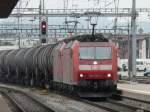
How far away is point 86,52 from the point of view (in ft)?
78.4

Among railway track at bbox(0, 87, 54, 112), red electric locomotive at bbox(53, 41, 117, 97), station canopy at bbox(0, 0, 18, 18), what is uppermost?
station canopy at bbox(0, 0, 18, 18)

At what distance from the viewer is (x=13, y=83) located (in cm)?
4891

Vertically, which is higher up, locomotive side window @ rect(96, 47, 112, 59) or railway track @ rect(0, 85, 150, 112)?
locomotive side window @ rect(96, 47, 112, 59)

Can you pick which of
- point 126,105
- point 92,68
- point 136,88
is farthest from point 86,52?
point 136,88

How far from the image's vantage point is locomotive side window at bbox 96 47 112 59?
23906mm

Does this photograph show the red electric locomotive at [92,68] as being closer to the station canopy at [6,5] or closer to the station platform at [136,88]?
the station platform at [136,88]

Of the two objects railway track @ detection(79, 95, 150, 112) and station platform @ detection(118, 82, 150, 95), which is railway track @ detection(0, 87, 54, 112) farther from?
station platform @ detection(118, 82, 150, 95)

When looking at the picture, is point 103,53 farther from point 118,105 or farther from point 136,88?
point 136,88

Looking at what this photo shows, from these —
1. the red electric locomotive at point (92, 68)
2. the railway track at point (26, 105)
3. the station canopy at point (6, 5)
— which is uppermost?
the station canopy at point (6, 5)

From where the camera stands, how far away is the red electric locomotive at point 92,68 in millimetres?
23359

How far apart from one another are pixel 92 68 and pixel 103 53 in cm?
97

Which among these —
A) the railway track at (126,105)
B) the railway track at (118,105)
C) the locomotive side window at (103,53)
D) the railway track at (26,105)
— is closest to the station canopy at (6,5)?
the railway track at (26,105)

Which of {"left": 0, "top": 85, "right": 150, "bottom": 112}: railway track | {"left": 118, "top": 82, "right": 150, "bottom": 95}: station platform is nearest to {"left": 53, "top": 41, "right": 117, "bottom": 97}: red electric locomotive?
{"left": 0, "top": 85, "right": 150, "bottom": 112}: railway track

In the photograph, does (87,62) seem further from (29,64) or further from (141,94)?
(29,64)
